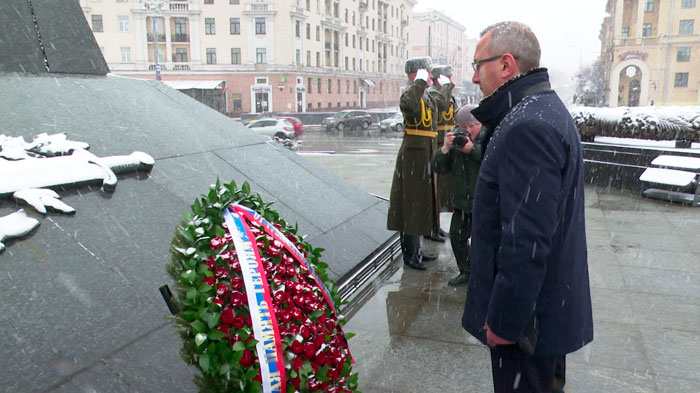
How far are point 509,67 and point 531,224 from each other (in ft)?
1.88

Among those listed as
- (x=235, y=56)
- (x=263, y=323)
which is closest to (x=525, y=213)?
(x=263, y=323)

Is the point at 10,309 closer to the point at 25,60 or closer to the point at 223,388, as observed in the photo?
the point at 223,388

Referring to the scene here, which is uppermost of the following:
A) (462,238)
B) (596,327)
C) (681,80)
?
(681,80)

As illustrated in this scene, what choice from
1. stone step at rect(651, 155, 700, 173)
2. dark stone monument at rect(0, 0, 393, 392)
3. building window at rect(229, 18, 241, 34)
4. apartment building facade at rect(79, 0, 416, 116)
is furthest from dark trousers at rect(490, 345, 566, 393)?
building window at rect(229, 18, 241, 34)

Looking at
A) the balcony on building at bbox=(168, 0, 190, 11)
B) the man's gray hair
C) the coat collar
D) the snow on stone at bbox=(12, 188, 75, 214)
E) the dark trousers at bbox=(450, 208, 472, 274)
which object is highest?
the balcony on building at bbox=(168, 0, 190, 11)

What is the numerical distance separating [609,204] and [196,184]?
629 centimetres

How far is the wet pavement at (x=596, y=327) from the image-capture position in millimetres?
2982

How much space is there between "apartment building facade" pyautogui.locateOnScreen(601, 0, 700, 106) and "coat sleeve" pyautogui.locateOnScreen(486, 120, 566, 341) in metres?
58.7

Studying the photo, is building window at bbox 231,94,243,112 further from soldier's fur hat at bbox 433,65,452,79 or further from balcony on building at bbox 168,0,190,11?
soldier's fur hat at bbox 433,65,452,79

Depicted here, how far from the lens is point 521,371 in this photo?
1.93m

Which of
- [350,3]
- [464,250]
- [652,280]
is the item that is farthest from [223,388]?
[350,3]

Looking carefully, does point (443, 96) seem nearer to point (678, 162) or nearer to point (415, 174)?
point (415, 174)

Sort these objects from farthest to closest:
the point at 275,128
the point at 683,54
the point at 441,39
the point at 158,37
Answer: the point at 441,39 < the point at 683,54 < the point at 158,37 < the point at 275,128

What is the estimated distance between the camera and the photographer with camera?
14.0 feet
